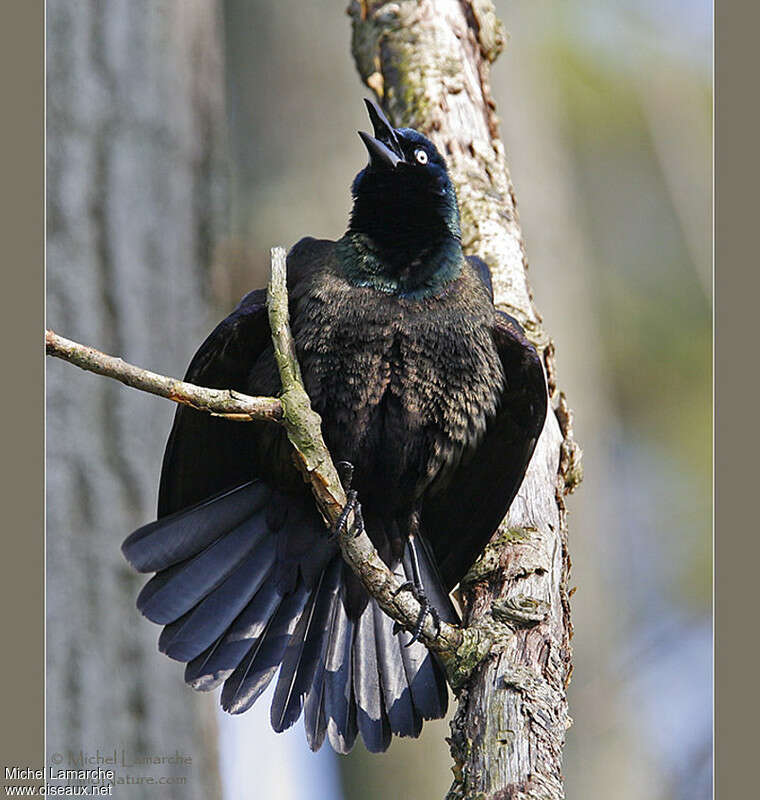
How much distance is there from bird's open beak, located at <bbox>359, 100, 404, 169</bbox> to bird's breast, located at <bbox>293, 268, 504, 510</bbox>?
1.35 feet

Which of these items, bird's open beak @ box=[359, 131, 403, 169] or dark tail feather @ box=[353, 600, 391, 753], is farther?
bird's open beak @ box=[359, 131, 403, 169]

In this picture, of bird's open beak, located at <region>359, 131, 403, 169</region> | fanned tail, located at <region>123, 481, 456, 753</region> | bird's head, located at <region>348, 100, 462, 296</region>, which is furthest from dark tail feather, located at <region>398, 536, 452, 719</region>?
bird's open beak, located at <region>359, 131, 403, 169</region>

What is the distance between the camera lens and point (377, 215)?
3.17 metres

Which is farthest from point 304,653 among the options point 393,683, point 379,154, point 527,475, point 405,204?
point 379,154

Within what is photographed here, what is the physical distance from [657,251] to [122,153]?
9.37ft

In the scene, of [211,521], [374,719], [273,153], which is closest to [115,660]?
[211,521]

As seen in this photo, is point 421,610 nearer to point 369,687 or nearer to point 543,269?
point 369,687

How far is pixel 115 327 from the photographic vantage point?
127 inches

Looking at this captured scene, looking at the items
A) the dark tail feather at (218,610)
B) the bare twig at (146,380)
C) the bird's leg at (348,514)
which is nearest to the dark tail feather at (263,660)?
the dark tail feather at (218,610)

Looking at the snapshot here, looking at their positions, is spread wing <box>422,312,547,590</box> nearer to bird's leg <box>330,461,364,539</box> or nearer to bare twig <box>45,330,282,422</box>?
bird's leg <box>330,461,364,539</box>

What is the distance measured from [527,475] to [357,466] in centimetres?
56

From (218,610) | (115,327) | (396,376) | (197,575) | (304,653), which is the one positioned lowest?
(304,653)

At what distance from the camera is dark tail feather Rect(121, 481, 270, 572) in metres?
2.99

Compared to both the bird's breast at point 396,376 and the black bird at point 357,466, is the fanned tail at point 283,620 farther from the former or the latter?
the bird's breast at point 396,376
